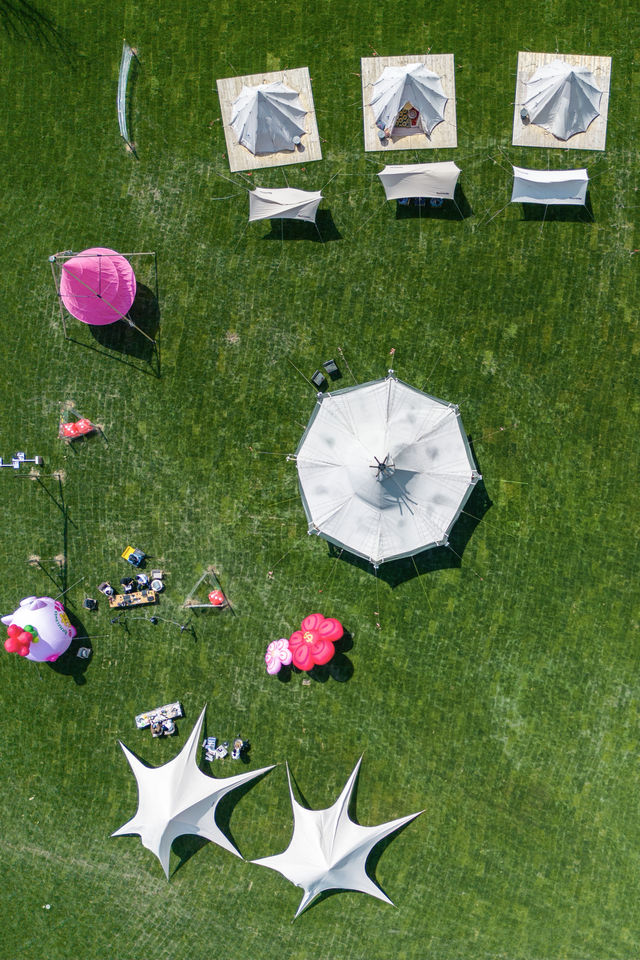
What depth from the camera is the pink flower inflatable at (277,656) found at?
17.7 metres

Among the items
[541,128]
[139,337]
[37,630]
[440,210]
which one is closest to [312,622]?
[37,630]

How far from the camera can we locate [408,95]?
1792 cm

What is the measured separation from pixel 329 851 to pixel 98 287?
718 inches

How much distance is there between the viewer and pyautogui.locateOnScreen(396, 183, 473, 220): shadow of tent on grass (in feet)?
61.1

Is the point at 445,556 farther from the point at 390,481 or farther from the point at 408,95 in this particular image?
the point at 408,95

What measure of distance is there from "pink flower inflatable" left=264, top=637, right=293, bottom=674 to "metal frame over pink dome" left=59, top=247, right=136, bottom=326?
11.2 m

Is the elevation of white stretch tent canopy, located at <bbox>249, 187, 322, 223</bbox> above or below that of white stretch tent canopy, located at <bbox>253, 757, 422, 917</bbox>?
above

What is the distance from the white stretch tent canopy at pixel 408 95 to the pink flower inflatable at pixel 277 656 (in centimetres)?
1661

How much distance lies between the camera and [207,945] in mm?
18234

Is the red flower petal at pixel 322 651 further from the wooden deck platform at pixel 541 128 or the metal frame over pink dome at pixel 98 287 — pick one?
the wooden deck platform at pixel 541 128

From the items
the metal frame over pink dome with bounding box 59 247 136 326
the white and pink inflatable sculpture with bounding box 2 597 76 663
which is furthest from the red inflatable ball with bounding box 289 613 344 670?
the metal frame over pink dome with bounding box 59 247 136 326

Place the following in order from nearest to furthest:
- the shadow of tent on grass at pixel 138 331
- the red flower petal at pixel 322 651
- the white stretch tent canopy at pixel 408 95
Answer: the red flower petal at pixel 322 651 → the white stretch tent canopy at pixel 408 95 → the shadow of tent on grass at pixel 138 331

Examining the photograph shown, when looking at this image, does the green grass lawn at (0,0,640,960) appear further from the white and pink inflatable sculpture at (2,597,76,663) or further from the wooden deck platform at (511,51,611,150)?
the white and pink inflatable sculpture at (2,597,76,663)

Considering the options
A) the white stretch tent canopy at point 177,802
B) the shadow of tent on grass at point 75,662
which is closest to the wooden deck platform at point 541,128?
the shadow of tent on grass at point 75,662
